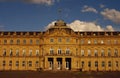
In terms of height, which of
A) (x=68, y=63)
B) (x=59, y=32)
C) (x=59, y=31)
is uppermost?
(x=59, y=31)

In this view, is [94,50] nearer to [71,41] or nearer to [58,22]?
[71,41]

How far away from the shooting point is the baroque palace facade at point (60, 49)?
89.7 m

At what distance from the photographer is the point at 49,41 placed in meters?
90.3

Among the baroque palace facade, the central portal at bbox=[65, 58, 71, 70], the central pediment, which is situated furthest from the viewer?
the central pediment

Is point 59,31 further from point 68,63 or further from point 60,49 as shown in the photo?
point 68,63

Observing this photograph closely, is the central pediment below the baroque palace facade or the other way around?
the other way around

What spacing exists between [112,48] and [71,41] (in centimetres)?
1381

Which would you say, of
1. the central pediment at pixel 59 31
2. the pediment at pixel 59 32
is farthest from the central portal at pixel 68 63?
the central pediment at pixel 59 31

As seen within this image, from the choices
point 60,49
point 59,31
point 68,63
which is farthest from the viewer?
point 59,31

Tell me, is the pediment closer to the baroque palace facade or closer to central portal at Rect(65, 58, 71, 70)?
the baroque palace facade

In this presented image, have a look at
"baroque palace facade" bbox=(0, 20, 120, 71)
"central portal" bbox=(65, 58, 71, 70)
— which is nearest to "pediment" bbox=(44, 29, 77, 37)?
"baroque palace facade" bbox=(0, 20, 120, 71)

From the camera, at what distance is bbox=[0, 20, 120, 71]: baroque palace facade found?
294 ft

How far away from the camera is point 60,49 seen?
294ft

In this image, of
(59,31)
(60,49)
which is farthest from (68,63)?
(59,31)
